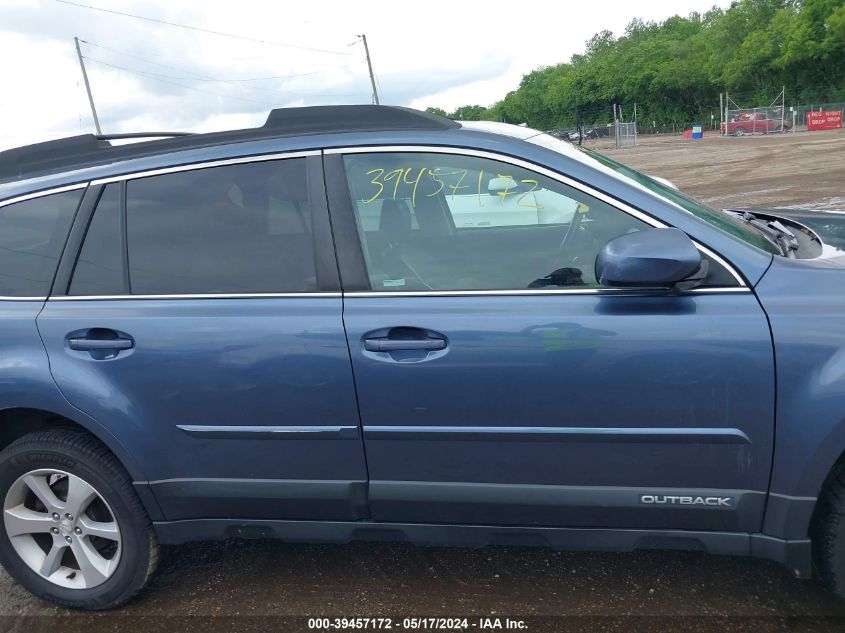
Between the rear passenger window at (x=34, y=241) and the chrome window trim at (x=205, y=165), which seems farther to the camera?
the rear passenger window at (x=34, y=241)

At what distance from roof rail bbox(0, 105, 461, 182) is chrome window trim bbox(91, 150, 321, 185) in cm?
8

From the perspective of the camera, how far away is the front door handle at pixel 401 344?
231 cm

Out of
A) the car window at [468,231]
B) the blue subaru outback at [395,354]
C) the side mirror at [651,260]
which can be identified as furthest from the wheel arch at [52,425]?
the side mirror at [651,260]

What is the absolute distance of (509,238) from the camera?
248cm

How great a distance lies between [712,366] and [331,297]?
1.25 meters

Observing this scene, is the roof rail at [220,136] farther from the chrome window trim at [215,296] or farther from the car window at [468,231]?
the chrome window trim at [215,296]

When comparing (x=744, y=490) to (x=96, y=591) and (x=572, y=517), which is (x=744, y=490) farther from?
(x=96, y=591)

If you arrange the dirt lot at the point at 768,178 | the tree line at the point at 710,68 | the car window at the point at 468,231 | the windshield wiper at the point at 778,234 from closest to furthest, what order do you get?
1. the car window at the point at 468,231
2. the windshield wiper at the point at 778,234
3. the dirt lot at the point at 768,178
4. the tree line at the point at 710,68

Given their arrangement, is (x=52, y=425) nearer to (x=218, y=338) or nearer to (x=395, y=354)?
(x=218, y=338)

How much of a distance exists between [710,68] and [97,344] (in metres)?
74.3

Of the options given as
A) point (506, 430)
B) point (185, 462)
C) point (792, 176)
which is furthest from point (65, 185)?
point (792, 176)

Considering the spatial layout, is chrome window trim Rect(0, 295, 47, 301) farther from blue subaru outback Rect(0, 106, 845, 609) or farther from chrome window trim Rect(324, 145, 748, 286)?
chrome window trim Rect(324, 145, 748, 286)

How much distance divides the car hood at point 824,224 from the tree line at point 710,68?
37.8m

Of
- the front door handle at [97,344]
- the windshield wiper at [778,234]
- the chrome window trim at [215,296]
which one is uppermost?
the chrome window trim at [215,296]
